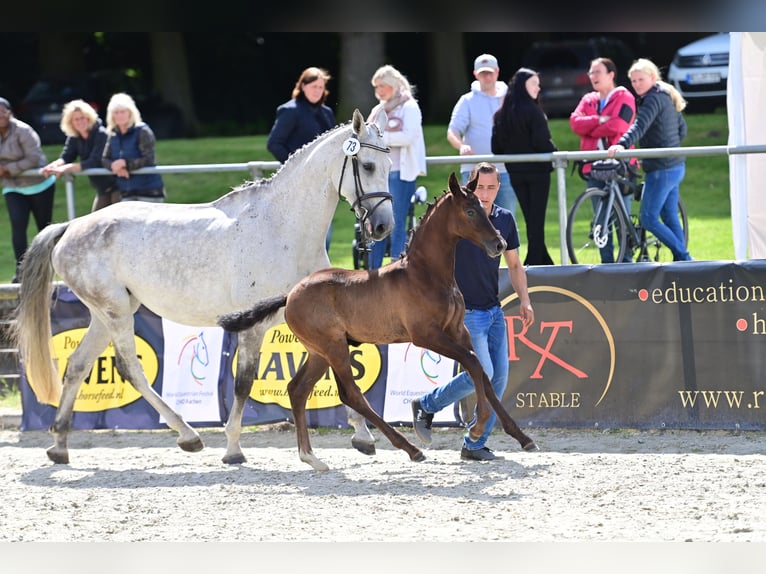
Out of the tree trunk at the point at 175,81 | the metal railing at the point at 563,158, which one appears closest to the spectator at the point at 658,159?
the metal railing at the point at 563,158

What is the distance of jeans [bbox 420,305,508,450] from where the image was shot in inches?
268

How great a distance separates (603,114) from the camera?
9336 mm

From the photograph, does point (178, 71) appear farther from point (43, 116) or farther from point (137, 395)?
point (137, 395)

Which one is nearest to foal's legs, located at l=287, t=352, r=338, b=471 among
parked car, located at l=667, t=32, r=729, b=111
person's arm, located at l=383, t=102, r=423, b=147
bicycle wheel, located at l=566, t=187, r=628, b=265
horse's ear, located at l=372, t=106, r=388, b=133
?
horse's ear, located at l=372, t=106, r=388, b=133

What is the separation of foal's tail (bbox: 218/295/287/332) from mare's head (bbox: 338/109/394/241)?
814 millimetres

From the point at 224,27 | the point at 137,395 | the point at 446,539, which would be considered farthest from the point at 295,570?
the point at 137,395

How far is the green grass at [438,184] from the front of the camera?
14.2 meters

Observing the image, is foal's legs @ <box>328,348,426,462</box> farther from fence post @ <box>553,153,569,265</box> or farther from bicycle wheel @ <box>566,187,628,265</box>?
bicycle wheel @ <box>566,187,628,265</box>

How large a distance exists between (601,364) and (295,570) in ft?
18.6

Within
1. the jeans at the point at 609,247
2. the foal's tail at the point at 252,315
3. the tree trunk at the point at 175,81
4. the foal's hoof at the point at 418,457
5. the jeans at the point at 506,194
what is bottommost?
the foal's hoof at the point at 418,457

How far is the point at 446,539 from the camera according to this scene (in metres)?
4.64

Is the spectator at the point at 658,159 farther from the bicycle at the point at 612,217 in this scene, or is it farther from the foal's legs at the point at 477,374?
the foal's legs at the point at 477,374

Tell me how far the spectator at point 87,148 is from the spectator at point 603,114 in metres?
4.54

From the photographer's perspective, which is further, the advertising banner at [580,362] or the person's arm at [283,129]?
the person's arm at [283,129]
